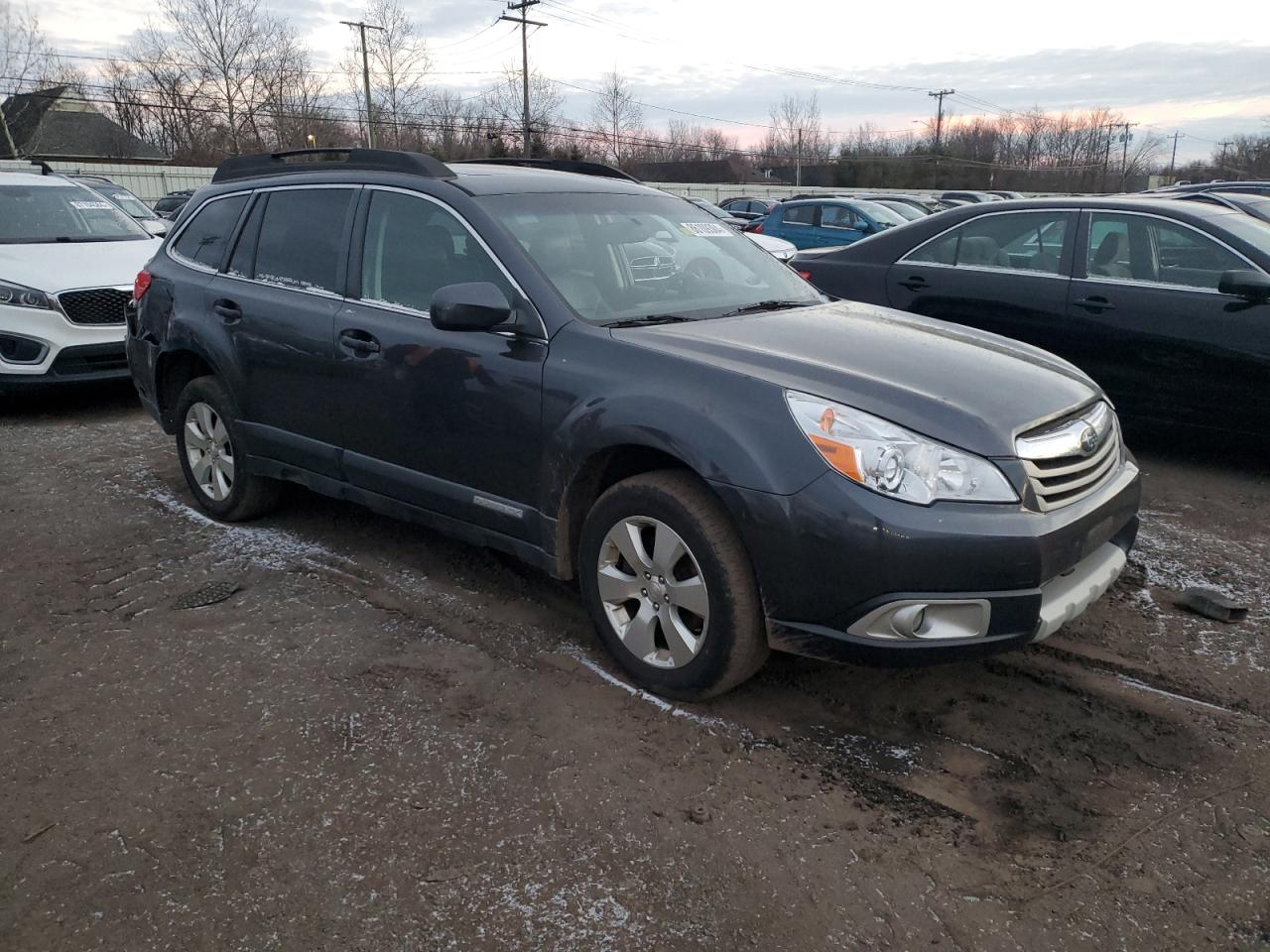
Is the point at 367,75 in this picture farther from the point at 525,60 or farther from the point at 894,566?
the point at 894,566

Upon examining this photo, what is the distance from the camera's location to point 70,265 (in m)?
7.68

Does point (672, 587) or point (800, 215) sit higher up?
point (800, 215)

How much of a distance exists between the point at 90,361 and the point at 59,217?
1.99 meters

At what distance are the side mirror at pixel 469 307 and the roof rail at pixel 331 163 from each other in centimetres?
83

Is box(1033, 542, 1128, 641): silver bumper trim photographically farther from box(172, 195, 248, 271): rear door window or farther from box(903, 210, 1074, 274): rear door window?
box(172, 195, 248, 271): rear door window

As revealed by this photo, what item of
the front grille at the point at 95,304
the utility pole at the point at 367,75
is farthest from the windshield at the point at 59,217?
the utility pole at the point at 367,75

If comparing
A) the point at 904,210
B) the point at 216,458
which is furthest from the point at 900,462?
the point at 904,210

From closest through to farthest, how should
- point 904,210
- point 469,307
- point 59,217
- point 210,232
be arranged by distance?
point 469,307 → point 210,232 → point 59,217 → point 904,210

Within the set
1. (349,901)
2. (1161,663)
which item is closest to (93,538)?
(349,901)

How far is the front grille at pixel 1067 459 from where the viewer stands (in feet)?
9.52

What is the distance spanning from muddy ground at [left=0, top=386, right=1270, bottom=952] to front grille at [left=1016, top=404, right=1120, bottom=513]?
2.45 feet

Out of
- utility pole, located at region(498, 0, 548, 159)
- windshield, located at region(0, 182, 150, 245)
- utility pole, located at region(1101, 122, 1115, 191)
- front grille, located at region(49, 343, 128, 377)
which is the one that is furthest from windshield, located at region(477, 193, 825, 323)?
Answer: utility pole, located at region(1101, 122, 1115, 191)

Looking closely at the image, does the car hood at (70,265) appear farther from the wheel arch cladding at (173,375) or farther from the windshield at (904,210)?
the windshield at (904,210)

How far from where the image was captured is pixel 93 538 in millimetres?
4840
